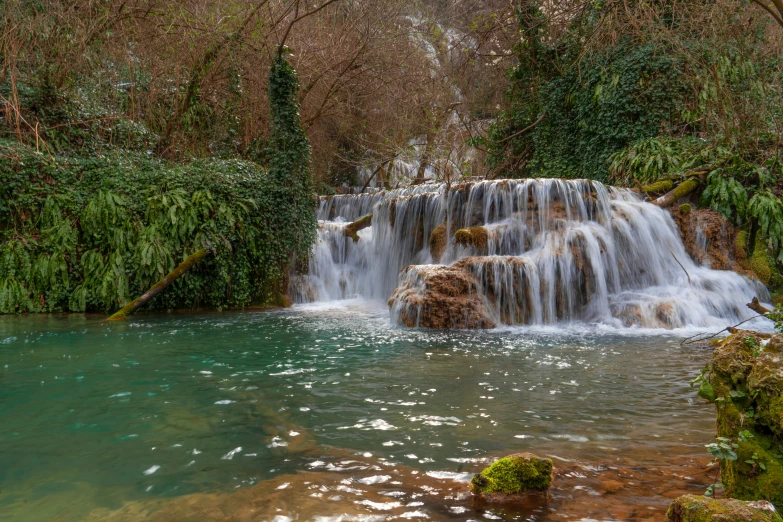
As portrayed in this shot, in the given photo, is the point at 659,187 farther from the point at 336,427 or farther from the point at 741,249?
the point at 336,427

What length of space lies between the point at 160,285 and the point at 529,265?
8.44 meters

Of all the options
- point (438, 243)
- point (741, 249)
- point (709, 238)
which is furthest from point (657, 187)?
point (438, 243)

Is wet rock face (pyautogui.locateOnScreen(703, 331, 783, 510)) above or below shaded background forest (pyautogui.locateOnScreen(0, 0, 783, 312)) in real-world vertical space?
below

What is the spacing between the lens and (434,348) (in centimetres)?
784

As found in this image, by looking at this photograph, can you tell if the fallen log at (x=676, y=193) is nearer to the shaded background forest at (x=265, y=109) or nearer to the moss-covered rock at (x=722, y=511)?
the shaded background forest at (x=265, y=109)

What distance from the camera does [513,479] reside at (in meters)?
3.03

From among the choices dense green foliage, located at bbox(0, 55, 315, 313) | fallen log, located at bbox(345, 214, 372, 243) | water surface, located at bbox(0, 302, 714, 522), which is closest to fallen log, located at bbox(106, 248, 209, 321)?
dense green foliage, located at bbox(0, 55, 315, 313)

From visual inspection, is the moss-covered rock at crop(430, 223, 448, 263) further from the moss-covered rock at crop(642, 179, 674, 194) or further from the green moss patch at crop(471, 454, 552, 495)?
the green moss patch at crop(471, 454, 552, 495)

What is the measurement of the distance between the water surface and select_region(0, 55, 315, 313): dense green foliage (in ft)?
14.0

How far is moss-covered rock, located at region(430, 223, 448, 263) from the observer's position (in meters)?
13.4

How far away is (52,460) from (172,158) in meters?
15.5

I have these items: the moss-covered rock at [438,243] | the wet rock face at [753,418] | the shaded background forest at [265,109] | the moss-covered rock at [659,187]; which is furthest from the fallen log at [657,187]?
the wet rock face at [753,418]

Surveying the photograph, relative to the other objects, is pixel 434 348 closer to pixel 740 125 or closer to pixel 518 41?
pixel 740 125

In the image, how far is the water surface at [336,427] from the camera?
3055mm
